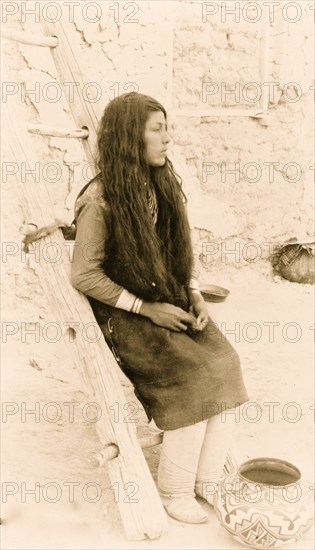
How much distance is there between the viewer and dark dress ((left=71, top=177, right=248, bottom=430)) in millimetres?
2754

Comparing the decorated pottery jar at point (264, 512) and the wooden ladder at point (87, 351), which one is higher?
the wooden ladder at point (87, 351)

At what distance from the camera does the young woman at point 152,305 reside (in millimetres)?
2713

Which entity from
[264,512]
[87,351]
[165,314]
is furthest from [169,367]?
[264,512]

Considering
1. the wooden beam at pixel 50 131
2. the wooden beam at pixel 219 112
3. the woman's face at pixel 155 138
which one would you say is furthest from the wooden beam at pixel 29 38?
the wooden beam at pixel 219 112

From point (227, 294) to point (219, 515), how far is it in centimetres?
259

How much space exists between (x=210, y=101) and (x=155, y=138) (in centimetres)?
249

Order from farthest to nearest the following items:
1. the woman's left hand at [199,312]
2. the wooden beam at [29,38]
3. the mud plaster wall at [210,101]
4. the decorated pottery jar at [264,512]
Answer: the mud plaster wall at [210,101]
the woman's left hand at [199,312]
the wooden beam at [29,38]
the decorated pottery jar at [264,512]

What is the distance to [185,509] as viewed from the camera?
2756 mm

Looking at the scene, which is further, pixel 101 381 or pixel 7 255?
pixel 7 255

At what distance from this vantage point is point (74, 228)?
285cm

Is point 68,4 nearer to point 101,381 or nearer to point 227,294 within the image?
point 227,294

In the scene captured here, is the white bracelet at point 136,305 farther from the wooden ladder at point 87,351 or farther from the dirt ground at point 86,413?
the dirt ground at point 86,413

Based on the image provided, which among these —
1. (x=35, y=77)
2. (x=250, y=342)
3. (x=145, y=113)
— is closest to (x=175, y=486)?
(x=145, y=113)

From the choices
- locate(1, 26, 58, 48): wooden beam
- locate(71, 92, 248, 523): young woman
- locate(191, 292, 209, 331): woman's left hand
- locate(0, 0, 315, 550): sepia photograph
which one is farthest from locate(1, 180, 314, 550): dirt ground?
locate(1, 26, 58, 48): wooden beam
